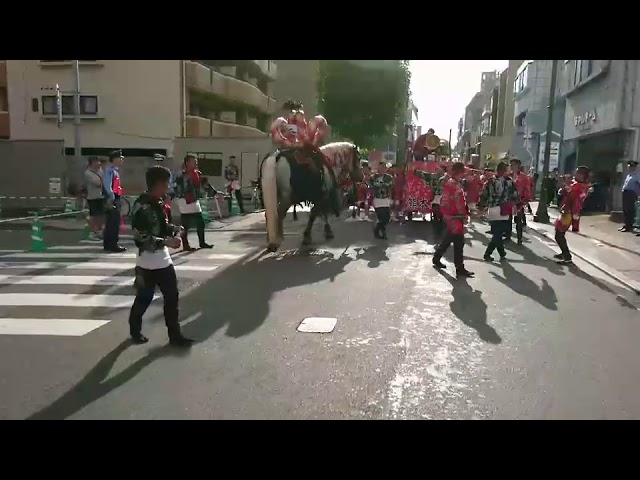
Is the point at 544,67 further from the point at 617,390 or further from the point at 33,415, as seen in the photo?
the point at 33,415

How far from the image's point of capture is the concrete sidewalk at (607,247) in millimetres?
9367

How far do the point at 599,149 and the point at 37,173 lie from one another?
21445 mm

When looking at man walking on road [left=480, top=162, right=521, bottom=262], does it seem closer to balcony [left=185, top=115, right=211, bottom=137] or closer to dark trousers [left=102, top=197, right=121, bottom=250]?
dark trousers [left=102, top=197, right=121, bottom=250]

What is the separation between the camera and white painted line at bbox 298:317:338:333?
6.00 metres

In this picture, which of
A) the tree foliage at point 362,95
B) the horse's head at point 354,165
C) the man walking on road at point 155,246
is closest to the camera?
the man walking on road at point 155,246

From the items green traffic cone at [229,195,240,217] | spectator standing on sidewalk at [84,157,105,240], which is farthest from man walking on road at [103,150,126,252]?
green traffic cone at [229,195,240,217]

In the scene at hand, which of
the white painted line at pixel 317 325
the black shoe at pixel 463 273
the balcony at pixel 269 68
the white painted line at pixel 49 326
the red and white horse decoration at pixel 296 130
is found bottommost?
the white painted line at pixel 49 326

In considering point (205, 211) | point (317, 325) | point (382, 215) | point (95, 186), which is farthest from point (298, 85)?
point (317, 325)

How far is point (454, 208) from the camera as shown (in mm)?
9117

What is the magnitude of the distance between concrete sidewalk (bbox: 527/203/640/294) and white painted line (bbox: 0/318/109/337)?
23.5ft

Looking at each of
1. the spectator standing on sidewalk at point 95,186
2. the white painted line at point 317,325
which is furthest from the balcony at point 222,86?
the white painted line at point 317,325

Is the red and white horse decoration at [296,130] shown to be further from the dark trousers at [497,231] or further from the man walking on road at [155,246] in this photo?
the man walking on road at [155,246]

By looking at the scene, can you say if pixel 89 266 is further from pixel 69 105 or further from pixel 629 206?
pixel 69 105

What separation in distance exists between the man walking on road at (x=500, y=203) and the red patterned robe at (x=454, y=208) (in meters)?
1.46
